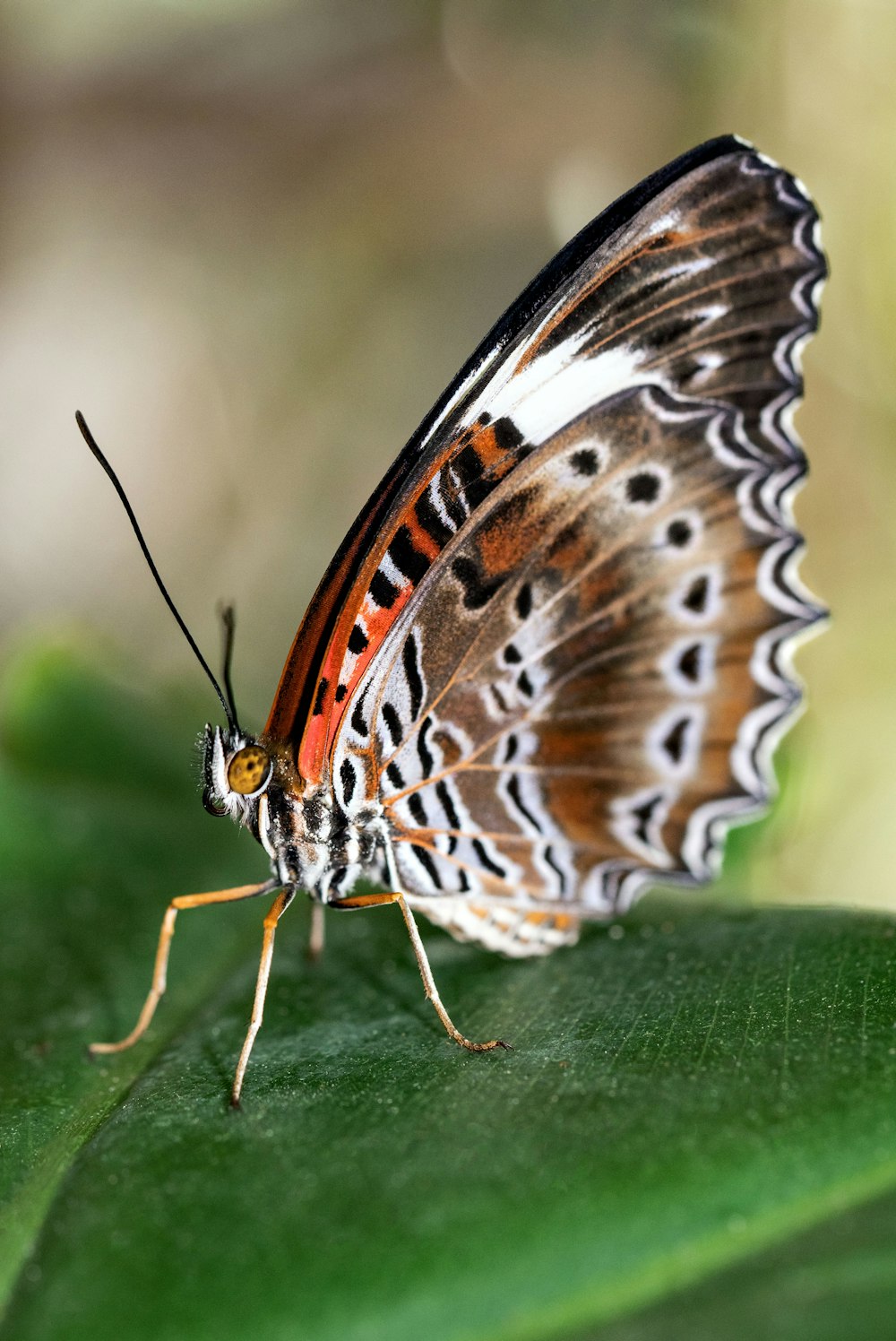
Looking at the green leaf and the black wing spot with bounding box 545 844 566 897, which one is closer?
the green leaf

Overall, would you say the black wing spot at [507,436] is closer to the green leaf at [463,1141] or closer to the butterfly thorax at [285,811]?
the butterfly thorax at [285,811]

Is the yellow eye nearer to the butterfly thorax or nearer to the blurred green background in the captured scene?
the butterfly thorax

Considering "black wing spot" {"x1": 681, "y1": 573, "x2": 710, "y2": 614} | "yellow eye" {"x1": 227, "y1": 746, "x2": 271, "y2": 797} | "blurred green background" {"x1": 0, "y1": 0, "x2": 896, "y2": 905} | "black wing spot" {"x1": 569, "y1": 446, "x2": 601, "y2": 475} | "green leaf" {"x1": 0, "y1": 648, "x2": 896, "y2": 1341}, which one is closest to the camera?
"green leaf" {"x1": 0, "y1": 648, "x2": 896, "y2": 1341}

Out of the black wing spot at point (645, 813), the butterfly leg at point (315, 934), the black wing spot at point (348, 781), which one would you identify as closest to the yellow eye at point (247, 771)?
the black wing spot at point (348, 781)

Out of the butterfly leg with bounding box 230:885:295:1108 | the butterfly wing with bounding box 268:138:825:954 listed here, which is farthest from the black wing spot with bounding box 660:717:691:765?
the butterfly leg with bounding box 230:885:295:1108

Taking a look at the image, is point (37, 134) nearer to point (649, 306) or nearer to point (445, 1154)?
point (649, 306)

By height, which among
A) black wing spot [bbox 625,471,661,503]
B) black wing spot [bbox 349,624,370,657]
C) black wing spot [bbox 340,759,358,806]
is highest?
black wing spot [bbox 625,471,661,503]

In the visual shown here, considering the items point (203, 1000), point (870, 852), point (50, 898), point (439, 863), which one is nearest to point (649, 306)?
point (439, 863)
